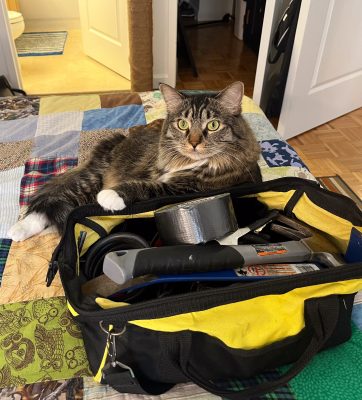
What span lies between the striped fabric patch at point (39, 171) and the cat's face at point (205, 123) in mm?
452

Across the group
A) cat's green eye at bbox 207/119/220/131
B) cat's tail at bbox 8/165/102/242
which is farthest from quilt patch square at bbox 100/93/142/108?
cat's green eye at bbox 207/119/220/131

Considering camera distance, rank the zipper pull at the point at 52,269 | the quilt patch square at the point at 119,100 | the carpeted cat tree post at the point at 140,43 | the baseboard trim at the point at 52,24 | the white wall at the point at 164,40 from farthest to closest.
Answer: the baseboard trim at the point at 52,24
the white wall at the point at 164,40
the carpeted cat tree post at the point at 140,43
the quilt patch square at the point at 119,100
the zipper pull at the point at 52,269

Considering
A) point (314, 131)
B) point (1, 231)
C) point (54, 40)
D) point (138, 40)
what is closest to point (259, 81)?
point (314, 131)

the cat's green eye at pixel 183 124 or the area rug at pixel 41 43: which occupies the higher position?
the cat's green eye at pixel 183 124

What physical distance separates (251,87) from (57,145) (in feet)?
6.86

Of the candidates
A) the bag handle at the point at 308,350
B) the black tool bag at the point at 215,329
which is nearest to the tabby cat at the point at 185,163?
the black tool bag at the point at 215,329

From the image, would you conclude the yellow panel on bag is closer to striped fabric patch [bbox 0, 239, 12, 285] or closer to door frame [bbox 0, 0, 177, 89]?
striped fabric patch [bbox 0, 239, 12, 285]

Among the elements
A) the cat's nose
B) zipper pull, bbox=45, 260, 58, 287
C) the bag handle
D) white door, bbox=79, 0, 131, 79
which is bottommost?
white door, bbox=79, 0, 131, 79

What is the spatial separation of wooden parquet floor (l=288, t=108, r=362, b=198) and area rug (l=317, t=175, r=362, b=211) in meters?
0.03

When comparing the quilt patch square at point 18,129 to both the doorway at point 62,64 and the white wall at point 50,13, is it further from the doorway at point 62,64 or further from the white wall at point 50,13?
the white wall at point 50,13

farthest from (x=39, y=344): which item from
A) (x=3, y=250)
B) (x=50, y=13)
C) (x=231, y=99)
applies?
(x=50, y=13)

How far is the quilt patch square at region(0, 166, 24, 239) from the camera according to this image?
3.64 ft

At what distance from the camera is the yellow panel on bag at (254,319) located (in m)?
0.65

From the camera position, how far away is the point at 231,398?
61 cm
